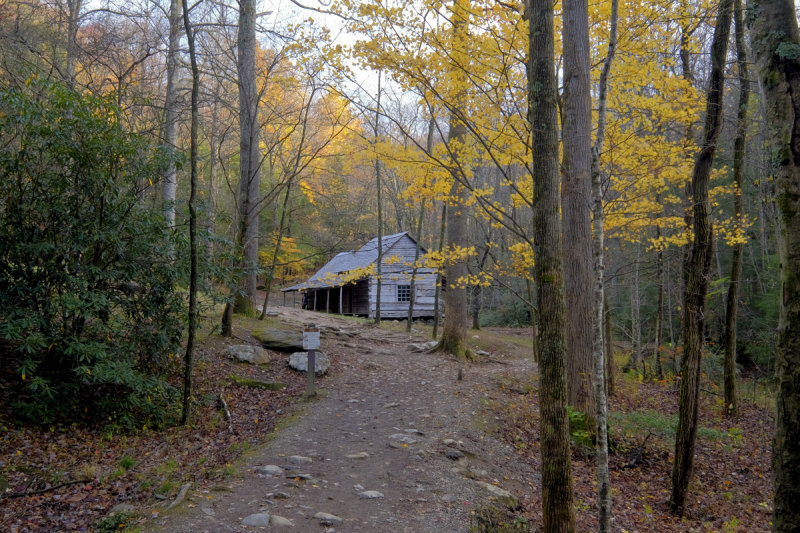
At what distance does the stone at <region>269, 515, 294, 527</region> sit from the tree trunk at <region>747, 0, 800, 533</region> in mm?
3527

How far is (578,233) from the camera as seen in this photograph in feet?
24.7

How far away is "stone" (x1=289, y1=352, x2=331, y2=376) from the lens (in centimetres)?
1045

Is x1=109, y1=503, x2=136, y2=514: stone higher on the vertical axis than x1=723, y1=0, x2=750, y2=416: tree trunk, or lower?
lower

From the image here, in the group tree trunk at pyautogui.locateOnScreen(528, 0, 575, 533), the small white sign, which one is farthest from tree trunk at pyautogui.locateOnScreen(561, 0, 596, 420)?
the small white sign

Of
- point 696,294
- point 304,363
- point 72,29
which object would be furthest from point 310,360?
point 72,29

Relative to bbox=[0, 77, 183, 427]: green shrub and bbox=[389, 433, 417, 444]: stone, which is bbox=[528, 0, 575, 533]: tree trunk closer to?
bbox=[389, 433, 417, 444]: stone

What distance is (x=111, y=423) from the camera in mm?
6410

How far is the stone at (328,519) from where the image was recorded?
168 inches

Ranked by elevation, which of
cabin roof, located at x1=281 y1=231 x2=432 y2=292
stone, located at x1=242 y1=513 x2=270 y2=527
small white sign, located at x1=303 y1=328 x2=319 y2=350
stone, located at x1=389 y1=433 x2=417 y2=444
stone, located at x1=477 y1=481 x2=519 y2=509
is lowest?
stone, located at x1=477 y1=481 x2=519 y2=509

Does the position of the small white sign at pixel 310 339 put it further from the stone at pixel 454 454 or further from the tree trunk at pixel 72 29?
the tree trunk at pixel 72 29

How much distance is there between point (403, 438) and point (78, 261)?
17.0 feet

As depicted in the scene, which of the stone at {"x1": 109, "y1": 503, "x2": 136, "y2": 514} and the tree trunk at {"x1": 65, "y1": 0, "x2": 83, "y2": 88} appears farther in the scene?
the tree trunk at {"x1": 65, "y1": 0, "x2": 83, "y2": 88}

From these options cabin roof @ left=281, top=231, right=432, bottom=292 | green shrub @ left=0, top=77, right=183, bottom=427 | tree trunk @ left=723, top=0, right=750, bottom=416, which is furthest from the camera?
cabin roof @ left=281, top=231, right=432, bottom=292

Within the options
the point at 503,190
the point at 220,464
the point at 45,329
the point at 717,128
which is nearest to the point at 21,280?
the point at 45,329
